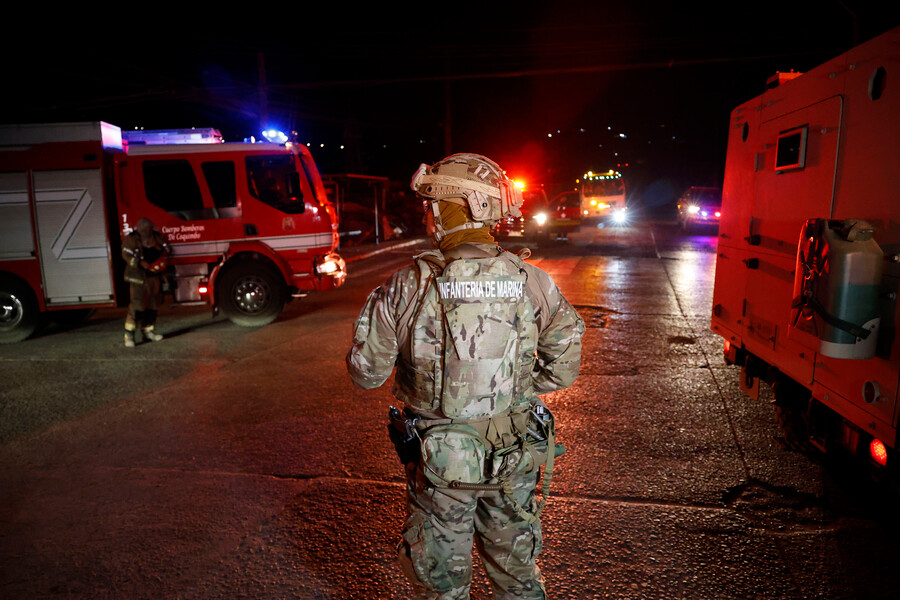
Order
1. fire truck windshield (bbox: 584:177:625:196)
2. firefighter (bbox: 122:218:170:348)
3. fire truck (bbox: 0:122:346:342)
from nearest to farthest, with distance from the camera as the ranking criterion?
firefighter (bbox: 122:218:170:348) < fire truck (bbox: 0:122:346:342) < fire truck windshield (bbox: 584:177:625:196)

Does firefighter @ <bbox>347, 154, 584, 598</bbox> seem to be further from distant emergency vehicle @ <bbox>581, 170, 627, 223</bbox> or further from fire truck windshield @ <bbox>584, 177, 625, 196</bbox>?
fire truck windshield @ <bbox>584, 177, 625, 196</bbox>

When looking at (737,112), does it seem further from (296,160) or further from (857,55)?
(296,160)

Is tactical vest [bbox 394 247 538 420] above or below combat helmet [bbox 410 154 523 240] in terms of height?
below

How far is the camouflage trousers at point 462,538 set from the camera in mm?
2096

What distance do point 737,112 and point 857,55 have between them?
64.3 inches

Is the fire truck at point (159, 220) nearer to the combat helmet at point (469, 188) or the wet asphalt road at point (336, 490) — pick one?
the wet asphalt road at point (336, 490)

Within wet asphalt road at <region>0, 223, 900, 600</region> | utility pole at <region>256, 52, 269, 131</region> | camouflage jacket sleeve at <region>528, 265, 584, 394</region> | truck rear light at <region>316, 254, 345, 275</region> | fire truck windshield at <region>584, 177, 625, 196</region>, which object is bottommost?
wet asphalt road at <region>0, 223, 900, 600</region>

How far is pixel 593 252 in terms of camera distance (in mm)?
17828

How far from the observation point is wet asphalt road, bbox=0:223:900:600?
2848mm

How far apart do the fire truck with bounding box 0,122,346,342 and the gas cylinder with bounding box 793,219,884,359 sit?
699 cm

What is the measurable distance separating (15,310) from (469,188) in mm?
8541

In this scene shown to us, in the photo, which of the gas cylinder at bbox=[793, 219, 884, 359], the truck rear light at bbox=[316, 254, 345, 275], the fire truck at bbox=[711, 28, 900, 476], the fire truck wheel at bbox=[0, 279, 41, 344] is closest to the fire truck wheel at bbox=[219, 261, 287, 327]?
the truck rear light at bbox=[316, 254, 345, 275]

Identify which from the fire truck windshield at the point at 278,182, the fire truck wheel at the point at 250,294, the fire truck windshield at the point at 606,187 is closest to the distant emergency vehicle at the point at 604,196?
the fire truck windshield at the point at 606,187

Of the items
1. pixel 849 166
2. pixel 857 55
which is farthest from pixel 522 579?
pixel 857 55
